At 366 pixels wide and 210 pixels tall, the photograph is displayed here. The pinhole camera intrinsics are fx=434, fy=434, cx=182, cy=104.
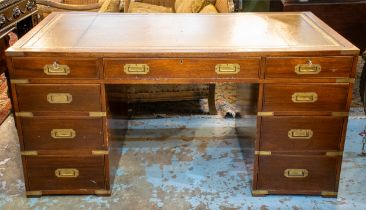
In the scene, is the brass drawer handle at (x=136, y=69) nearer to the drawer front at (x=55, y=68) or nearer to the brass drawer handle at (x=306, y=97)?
the drawer front at (x=55, y=68)

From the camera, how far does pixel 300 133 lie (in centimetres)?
244

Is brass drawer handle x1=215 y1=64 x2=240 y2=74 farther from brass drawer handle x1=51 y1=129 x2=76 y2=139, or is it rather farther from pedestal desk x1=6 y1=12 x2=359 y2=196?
brass drawer handle x1=51 y1=129 x2=76 y2=139

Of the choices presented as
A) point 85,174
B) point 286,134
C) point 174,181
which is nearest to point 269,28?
point 286,134

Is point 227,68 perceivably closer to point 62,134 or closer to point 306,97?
point 306,97

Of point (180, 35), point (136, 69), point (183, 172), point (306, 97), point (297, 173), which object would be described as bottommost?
point (183, 172)

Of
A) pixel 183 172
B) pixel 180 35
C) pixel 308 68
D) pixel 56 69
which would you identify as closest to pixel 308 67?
pixel 308 68

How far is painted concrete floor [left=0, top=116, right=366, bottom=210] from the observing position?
2.53 m

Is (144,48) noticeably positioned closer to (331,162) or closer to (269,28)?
(269,28)

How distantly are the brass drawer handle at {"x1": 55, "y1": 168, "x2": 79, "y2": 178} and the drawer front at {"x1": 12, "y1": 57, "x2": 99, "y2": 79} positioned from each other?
1.83 feet

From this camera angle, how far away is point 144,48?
2.30 meters

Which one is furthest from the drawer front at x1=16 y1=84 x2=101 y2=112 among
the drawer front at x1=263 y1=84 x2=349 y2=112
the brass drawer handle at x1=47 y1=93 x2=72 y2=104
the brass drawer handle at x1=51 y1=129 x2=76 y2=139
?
the drawer front at x1=263 y1=84 x2=349 y2=112

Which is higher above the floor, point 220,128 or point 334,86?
point 334,86

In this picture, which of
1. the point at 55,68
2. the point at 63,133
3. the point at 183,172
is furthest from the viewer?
the point at 183,172

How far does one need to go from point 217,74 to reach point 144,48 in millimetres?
411
